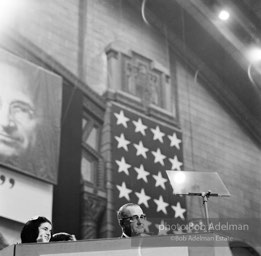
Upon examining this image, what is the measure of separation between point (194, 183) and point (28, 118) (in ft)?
12.0

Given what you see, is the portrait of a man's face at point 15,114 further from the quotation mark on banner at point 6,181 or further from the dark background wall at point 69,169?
the dark background wall at point 69,169

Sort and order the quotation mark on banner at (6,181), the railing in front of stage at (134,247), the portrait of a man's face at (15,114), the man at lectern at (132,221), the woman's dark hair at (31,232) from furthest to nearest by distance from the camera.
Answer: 1. the portrait of a man's face at (15,114)
2. the quotation mark on banner at (6,181)
3. the man at lectern at (132,221)
4. the woman's dark hair at (31,232)
5. the railing in front of stage at (134,247)

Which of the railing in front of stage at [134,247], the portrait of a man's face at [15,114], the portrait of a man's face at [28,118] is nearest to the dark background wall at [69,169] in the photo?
the portrait of a man's face at [28,118]

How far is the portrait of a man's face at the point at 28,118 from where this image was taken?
21.3ft

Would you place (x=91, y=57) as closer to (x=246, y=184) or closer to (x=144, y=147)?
(x=144, y=147)

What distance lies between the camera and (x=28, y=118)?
6.79 metres

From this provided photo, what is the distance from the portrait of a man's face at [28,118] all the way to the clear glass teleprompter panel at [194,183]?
3.16 meters

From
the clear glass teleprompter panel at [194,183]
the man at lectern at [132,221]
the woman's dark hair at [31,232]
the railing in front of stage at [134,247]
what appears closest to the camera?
the railing in front of stage at [134,247]

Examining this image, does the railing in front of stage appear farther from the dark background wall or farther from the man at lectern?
the dark background wall

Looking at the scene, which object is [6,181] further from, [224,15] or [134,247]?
[224,15]

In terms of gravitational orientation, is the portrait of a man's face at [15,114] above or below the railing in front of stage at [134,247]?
above

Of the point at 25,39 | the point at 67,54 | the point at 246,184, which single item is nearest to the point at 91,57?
the point at 67,54

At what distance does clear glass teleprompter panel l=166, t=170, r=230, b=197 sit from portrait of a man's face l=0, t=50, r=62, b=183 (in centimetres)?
316

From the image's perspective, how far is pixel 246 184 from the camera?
9.04m
